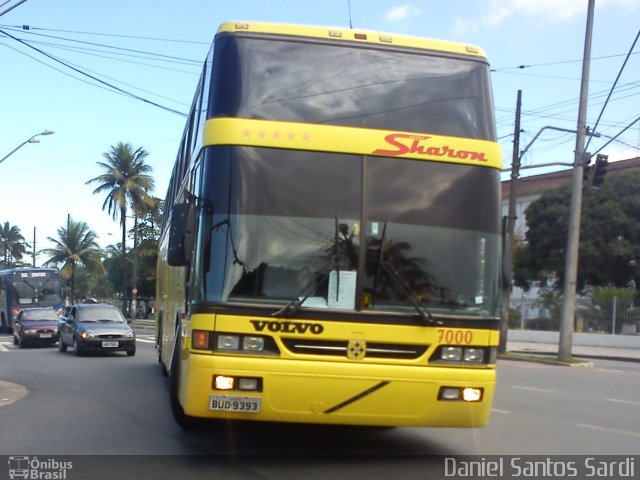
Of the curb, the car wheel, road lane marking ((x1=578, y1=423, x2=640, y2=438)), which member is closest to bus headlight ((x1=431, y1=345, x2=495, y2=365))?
road lane marking ((x1=578, y1=423, x2=640, y2=438))

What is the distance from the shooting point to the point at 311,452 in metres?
8.07

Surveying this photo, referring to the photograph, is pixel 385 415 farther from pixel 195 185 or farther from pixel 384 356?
pixel 195 185

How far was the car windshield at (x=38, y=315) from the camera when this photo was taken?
2817 centimetres

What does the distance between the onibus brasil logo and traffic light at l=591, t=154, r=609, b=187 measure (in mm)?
18392

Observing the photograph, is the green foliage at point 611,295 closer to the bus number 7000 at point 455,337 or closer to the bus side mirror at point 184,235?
the bus number 7000 at point 455,337

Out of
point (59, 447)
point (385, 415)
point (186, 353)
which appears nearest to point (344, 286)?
point (385, 415)

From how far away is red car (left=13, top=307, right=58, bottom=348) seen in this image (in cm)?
2730

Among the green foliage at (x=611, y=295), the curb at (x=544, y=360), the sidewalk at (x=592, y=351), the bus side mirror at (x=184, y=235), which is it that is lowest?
the sidewalk at (x=592, y=351)

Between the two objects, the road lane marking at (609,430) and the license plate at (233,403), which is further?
the road lane marking at (609,430)

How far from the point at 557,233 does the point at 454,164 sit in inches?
1624

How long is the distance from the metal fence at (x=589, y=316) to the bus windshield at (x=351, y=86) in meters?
30.9

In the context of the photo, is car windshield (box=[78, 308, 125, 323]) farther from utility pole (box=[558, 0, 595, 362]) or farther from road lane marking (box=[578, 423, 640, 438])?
road lane marking (box=[578, 423, 640, 438])

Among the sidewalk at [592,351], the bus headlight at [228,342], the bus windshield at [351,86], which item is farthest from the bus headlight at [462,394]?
the sidewalk at [592,351]

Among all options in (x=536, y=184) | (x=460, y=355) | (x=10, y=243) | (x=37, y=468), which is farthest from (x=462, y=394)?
(x=10, y=243)
